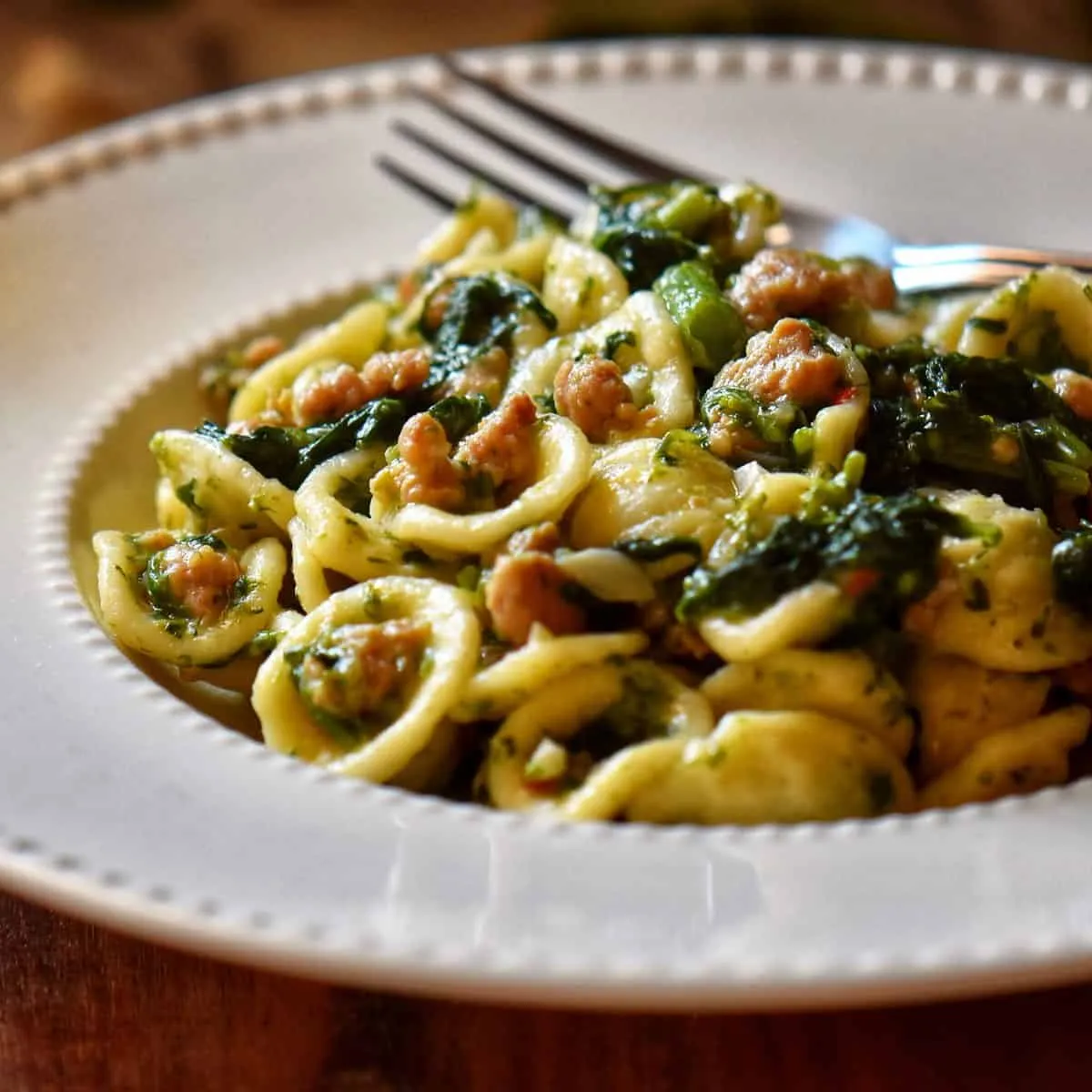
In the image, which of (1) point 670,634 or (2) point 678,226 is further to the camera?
(2) point 678,226

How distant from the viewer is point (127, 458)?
3992mm

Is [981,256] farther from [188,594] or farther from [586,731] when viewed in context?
[188,594]

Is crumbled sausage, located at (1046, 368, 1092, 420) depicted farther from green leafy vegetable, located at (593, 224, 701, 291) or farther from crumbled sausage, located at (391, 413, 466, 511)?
crumbled sausage, located at (391, 413, 466, 511)

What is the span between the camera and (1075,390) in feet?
11.3

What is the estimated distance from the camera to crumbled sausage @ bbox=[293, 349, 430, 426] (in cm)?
364

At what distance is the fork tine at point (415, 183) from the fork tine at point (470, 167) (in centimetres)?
9

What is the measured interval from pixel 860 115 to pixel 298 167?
5.61 ft

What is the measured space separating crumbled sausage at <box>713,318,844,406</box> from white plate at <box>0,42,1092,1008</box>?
1.00m

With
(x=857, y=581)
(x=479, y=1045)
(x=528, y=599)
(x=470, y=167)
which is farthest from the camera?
(x=470, y=167)

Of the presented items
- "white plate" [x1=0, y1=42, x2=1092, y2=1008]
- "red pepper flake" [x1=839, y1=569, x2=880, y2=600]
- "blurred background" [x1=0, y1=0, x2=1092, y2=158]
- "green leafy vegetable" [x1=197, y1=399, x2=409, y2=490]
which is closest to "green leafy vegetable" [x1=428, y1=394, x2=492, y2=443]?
"green leafy vegetable" [x1=197, y1=399, x2=409, y2=490]

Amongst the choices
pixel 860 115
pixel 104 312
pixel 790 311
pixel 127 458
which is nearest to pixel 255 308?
pixel 104 312

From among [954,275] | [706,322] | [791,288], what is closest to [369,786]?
[706,322]

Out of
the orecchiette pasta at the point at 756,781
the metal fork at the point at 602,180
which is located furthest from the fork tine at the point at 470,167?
the orecchiette pasta at the point at 756,781

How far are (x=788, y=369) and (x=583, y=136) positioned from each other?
1.65m
